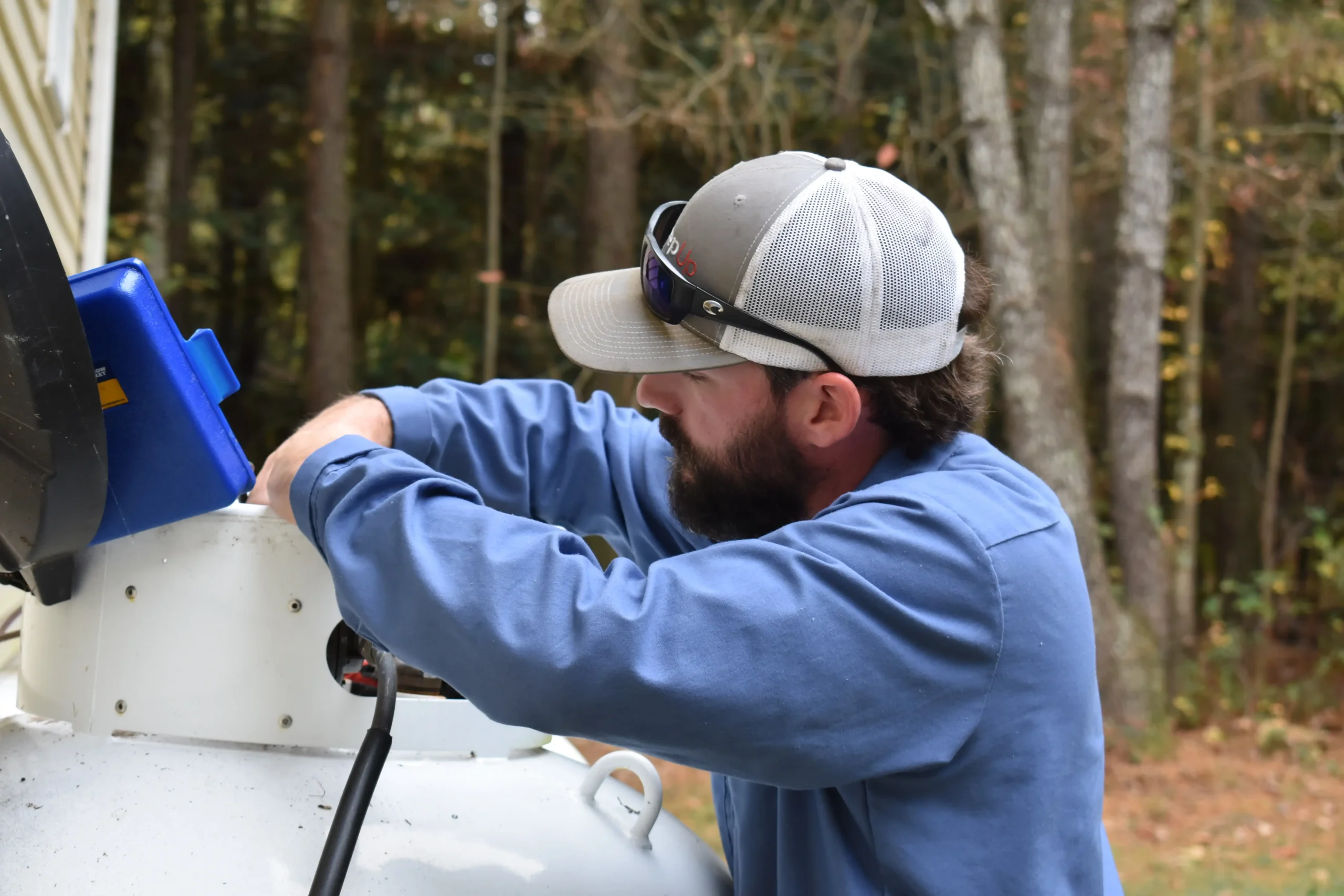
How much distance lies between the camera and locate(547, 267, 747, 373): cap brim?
144 centimetres

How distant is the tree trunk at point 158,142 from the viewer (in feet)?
29.7

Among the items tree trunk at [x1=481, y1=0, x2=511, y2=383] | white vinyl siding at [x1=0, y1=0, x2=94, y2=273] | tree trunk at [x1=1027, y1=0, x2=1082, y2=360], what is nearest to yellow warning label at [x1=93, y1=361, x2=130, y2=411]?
white vinyl siding at [x1=0, y1=0, x2=94, y2=273]

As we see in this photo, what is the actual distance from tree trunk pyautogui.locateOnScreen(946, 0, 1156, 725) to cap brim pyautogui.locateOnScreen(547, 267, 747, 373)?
4795 millimetres

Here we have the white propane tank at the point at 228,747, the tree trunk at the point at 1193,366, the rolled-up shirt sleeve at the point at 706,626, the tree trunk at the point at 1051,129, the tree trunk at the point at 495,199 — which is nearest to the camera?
the rolled-up shirt sleeve at the point at 706,626

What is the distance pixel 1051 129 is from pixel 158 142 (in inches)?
262

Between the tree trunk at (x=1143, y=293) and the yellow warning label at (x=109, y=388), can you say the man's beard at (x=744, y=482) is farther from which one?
the tree trunk at (x=1143, y=293)

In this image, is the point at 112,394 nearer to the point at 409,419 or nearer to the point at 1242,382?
the point at 409,419

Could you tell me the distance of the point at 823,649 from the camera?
1147 mm

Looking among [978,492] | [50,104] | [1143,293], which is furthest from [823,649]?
[1143,293]

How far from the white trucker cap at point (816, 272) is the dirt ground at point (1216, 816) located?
11.8 ft

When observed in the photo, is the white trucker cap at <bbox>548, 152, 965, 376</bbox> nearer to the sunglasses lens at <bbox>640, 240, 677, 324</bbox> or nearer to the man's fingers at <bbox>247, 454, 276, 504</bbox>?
the sunglasses lens at <bbox>640, 240, 677, 324</bbox>

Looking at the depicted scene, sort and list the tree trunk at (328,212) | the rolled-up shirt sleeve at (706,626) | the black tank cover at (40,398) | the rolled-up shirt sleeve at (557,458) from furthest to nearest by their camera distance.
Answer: the tree trunk at (328,212) → the rolled-up shirt sleeve at (557,458) → the rolled-up shirt sleeve at (706,626) → the black tank cover at (40,398)

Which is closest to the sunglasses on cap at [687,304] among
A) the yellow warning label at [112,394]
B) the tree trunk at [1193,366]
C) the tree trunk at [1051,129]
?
the yellow warning label at [112,394]

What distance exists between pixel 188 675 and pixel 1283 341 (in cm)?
1143
